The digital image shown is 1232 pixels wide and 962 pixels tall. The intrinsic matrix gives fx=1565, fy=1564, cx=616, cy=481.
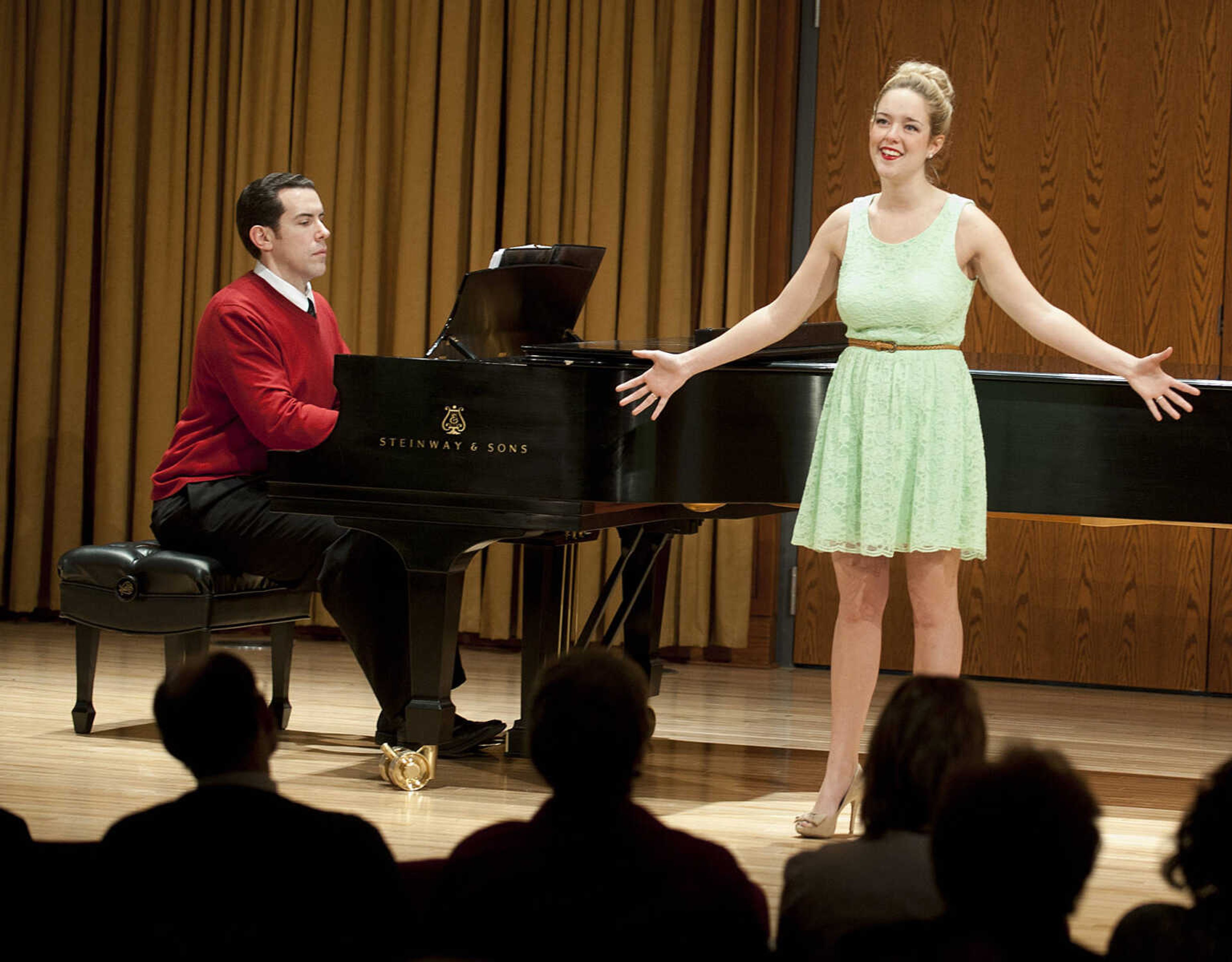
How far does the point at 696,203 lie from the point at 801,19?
76 centimetres

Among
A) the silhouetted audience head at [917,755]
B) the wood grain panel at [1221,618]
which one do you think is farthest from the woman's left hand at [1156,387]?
the wood grain panel at [1221,618]

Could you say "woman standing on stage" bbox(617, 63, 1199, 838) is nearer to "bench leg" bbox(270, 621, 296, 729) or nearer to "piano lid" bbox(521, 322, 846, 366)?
"piano lid" bbox(521, 322, 846, 366)

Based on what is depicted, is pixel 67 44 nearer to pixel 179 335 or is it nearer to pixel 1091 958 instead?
pixel 179 335

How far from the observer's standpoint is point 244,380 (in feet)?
12.1

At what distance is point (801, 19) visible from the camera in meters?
5.64

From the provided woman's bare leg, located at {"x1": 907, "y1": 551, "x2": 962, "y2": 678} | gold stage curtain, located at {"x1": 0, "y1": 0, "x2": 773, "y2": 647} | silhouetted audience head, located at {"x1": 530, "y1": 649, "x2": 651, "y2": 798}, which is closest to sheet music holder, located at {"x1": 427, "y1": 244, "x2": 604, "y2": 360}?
woman's bare leg, located at {"x1": 907, "y1": 551, "x2": 962, "y2": 678}

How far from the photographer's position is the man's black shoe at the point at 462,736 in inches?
145

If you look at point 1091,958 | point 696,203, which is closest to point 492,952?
point 1091,958

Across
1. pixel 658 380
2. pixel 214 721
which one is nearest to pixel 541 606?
pixel 658 380

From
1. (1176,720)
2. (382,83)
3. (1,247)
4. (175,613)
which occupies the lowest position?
(1176,720)

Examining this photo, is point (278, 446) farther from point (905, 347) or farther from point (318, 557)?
point (905, 347)

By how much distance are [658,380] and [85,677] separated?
1.75m

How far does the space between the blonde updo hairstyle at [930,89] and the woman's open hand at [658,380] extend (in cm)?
63

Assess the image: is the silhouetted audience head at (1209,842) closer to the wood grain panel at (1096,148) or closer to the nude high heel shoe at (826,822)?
the nude high heel shoe at (826,822)
